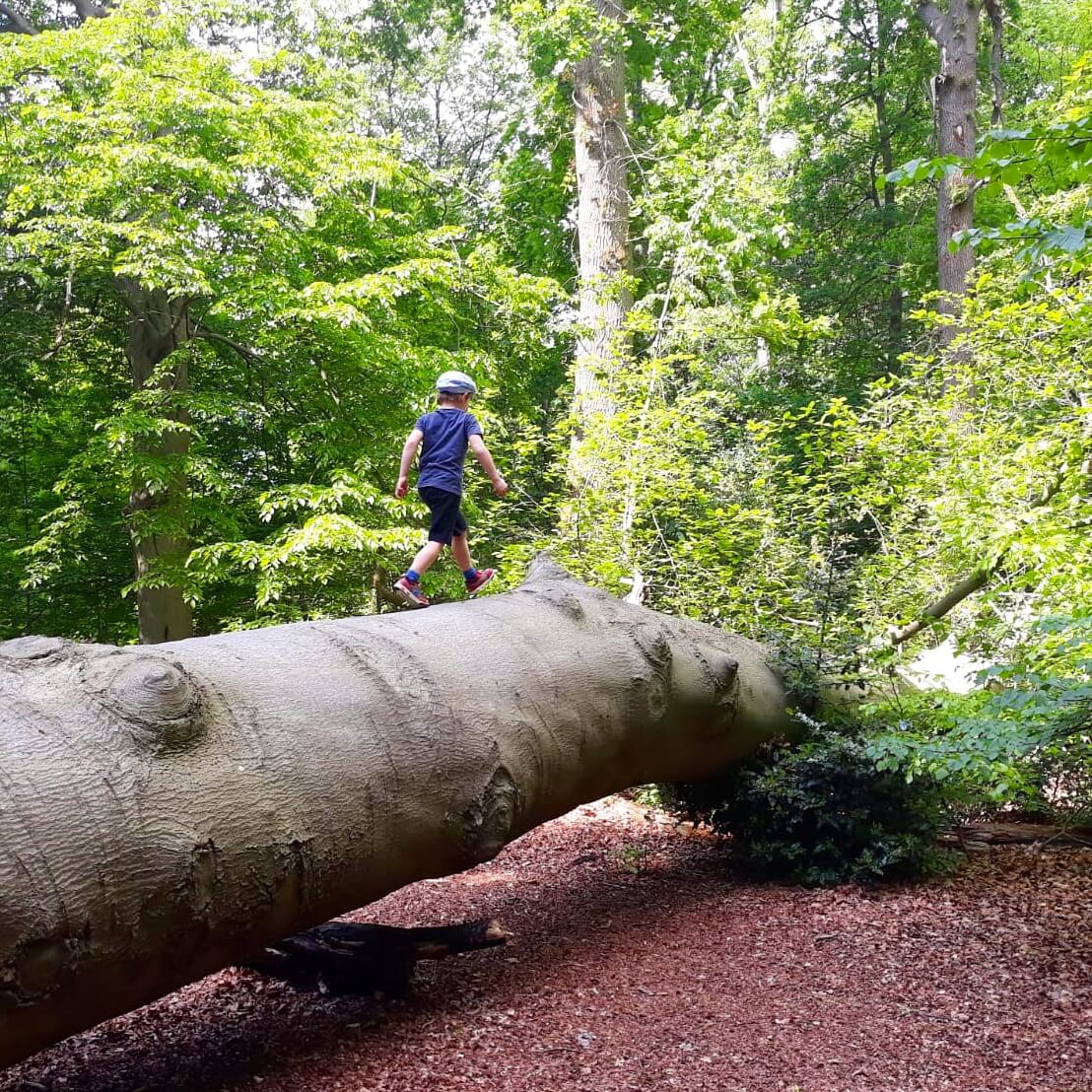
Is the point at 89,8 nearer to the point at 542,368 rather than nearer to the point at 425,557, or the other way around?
the point at 542,368

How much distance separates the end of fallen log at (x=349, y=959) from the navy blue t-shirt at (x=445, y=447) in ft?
7.30

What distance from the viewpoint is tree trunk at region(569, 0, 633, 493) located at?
1126 cm

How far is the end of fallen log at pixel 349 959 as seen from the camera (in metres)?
3.32

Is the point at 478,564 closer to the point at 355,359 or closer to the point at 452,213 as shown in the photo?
the point at 355,359

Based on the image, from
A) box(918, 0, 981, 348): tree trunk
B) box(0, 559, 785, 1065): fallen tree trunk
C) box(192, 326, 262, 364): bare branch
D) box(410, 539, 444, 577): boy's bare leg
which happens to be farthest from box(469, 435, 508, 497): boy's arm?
box(918, 0, 981, 348): tree trunk

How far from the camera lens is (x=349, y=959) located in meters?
3.34

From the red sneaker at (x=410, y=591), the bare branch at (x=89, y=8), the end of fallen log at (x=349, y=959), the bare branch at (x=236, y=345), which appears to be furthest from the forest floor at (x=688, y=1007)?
the bare branch at (x=89, y=8)

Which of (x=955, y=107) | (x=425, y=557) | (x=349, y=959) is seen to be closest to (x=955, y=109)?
(x=955, y=107)

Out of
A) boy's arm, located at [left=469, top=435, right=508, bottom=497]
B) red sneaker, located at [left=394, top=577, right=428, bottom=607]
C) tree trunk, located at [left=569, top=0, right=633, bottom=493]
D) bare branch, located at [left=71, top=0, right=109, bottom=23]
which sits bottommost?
red sneaker, located at [left=394, top=577, right=428, bottom=607]

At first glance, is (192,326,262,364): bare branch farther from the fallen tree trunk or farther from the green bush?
the green bush

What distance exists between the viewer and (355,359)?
8.93 m

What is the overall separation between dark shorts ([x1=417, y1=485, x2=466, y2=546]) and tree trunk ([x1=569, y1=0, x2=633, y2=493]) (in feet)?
20.1

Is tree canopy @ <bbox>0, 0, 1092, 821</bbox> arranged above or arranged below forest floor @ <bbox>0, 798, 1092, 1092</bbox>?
above

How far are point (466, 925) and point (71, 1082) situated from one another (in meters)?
1.37
